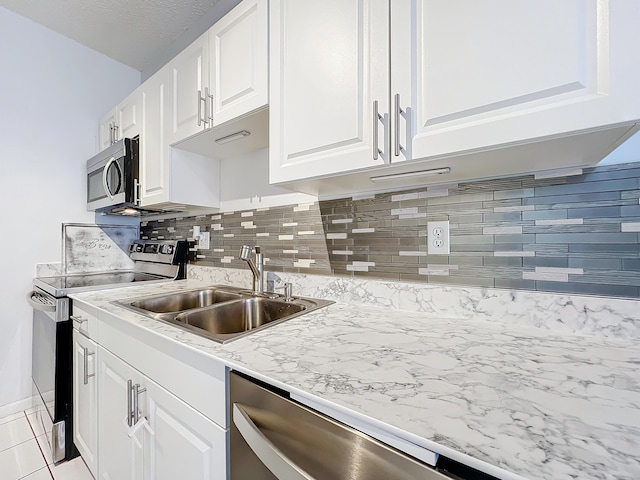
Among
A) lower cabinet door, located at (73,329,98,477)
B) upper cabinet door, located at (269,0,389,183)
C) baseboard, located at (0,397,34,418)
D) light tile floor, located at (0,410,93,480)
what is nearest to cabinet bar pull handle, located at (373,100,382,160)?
upper cabinet door, located at (269,0,389,183)

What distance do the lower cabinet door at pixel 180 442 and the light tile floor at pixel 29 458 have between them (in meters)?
0.96

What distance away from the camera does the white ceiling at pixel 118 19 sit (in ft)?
6.10

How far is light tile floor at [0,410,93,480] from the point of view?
1431mm

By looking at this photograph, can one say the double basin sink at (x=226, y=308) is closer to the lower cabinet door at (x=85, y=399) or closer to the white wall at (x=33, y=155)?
the lower cabinet door at (x=85, y=399)

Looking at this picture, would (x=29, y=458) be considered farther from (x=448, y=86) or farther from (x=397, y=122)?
(x=448, y=86)

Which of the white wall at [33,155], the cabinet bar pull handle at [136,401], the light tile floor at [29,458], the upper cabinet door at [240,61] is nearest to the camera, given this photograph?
the cabinet bar pull handle at [136,401]

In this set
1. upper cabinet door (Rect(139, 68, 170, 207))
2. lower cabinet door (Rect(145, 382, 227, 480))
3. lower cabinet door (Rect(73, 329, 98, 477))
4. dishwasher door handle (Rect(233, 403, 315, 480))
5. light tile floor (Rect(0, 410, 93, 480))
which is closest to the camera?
dishwasher door handle (Rect(233, 403, 315, 480))

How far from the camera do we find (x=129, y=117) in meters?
1.92

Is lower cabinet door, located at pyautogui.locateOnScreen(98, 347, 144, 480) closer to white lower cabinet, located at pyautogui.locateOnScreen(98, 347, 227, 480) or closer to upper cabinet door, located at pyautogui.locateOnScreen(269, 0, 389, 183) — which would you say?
white lower cabinet, located at pyautogui.locateOnScreen(98, 347, 227, 480)

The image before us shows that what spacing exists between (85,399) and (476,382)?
170 cm

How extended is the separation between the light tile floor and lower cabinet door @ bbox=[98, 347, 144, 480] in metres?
0.41

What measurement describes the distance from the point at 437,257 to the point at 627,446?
685 millimetres

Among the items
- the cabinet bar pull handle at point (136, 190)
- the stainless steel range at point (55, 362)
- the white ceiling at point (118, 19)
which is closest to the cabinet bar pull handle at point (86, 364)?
the stainless steel range at point (55, 362)

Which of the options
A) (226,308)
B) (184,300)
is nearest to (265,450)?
(226,308)
